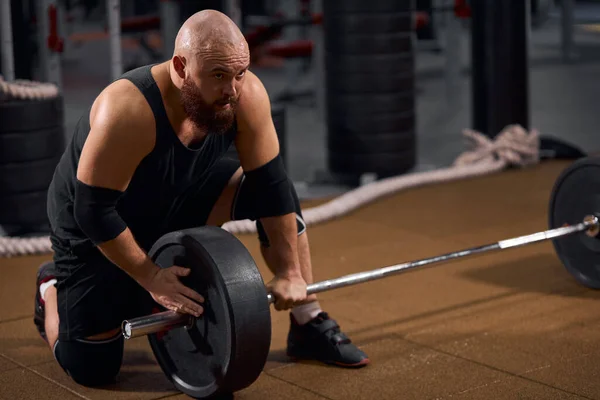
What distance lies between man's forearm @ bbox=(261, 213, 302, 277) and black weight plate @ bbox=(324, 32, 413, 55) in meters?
2.10

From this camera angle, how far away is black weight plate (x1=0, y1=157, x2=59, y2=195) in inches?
133

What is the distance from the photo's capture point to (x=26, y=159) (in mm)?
3400

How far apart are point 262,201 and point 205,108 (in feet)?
0.96

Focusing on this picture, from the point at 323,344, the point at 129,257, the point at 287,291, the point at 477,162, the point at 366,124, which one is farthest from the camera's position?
the point at 477,162

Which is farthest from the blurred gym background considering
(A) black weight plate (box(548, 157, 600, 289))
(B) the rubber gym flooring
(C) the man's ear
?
(C) the man's ear

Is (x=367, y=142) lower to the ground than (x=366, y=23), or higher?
lower

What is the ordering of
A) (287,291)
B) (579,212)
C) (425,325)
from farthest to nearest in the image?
(579,212)
(425,325)
(287,291)

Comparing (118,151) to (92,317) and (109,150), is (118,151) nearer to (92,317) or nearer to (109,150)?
(109,150)

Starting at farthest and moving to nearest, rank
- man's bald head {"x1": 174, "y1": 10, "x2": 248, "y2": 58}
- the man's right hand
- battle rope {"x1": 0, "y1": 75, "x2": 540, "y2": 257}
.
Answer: battle rope {"x1": 0, "y1": 75, "x2": 540, "y2": 257}
the man's right hand
man's bald head {"x1": 174, "y1": 10, "x2": 248, "y2": 58}

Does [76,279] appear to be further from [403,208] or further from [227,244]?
[403,208]

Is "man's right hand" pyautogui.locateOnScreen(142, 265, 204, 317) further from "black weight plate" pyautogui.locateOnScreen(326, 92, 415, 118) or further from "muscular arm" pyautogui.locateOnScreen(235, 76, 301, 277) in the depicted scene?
"black weight plate" pyautogui.locateOnScreen(326, 92, 415, 118)

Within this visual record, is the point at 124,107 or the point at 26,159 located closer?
the point at 124,107

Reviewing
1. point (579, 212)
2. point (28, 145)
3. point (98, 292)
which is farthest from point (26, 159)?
point (579, 212)

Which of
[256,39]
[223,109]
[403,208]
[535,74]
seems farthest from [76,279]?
[535,74]
